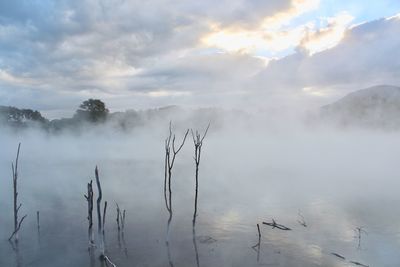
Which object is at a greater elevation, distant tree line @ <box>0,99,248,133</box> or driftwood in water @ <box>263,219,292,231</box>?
distant tree line @ <box>0,99,248,133</box>

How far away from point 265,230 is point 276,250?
2.18m

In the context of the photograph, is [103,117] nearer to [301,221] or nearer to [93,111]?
[93,111]

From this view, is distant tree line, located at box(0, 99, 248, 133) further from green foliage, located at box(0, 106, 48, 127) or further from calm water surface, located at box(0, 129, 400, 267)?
calm water surface, located at box(0, 129, 400, 267)

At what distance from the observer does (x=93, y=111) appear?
66.9 m

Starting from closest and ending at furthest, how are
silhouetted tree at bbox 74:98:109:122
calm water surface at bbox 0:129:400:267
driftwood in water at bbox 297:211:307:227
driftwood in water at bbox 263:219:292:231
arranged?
calm water surface at bbox 0:129:400:267 < driftwood in water at bbox 263:219:292:231 < driftwood in water at bbox 297:211:307:227 < silhouetted tree at bbox 74:98:109:122

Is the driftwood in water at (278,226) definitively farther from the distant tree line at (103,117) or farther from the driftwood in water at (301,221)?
the distant tree line at (103,117)

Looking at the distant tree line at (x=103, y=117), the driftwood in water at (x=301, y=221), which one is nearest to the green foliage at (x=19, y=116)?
the distant tree line at (x=103, y=117)

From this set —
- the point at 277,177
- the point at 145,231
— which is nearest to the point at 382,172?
the point at 277,177

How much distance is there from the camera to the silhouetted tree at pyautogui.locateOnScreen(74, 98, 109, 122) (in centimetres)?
6619

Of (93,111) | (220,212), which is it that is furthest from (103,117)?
(220,212)

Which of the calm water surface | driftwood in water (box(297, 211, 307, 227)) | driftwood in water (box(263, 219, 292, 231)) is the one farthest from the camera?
driftwood in water (box(297, 211, 307, 227))

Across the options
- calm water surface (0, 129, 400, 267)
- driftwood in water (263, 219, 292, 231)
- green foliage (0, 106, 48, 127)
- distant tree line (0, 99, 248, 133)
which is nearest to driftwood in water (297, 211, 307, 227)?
calm water surface (0, 129, 400, 267)

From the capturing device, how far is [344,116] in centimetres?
7212

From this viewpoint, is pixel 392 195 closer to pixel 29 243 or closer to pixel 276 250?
pixel 276 250
